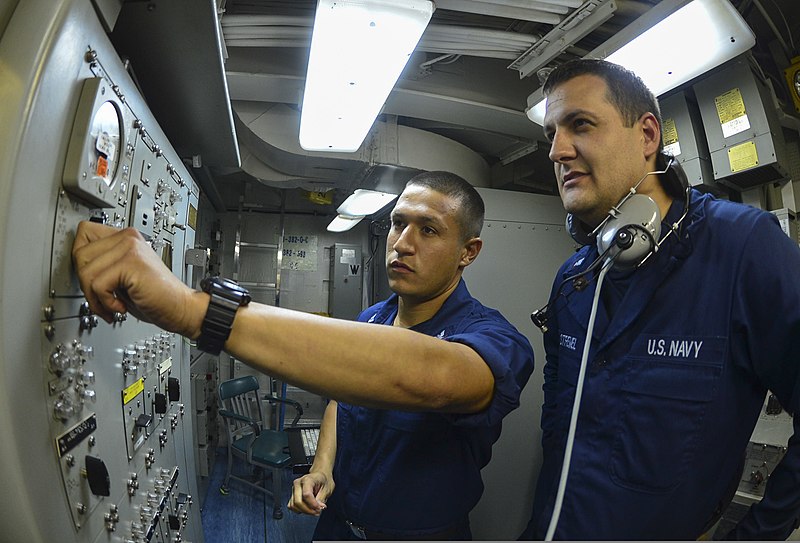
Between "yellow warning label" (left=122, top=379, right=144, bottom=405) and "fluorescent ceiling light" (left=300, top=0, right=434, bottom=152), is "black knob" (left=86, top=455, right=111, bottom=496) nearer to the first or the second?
"yellow warning label" (left=122, top=379, right=144, bottom=405)

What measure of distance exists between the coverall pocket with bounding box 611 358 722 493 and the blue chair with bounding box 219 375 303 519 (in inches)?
150

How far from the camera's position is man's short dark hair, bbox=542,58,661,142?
1.29 m

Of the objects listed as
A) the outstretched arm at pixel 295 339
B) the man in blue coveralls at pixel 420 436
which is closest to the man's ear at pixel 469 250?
the man in blue coveralls at pixel 420 436

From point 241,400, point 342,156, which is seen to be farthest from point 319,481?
point 241,400

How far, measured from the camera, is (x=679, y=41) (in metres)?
1.75

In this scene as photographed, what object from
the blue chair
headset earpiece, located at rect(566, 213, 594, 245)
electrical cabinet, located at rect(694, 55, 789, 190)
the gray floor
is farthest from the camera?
the blue chair

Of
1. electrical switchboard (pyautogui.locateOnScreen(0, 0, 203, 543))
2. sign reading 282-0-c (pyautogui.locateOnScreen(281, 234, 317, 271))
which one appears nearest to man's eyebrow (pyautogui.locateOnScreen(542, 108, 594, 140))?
Result: electrical switchboard (pyautogui.locateOnScreen(0, 0, 203, 543))

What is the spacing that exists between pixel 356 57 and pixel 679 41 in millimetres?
1360

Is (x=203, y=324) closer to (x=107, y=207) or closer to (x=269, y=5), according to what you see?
(x=107, y=207)

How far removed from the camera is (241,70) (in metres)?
2.61

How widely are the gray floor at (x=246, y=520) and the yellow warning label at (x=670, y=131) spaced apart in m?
4.35

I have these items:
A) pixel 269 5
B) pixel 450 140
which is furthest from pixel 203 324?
pixel 450 140

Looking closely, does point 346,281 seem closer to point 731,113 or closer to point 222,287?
point 731,113

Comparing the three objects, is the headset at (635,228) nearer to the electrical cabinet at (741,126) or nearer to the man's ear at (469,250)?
the man's ear at (469,250)
